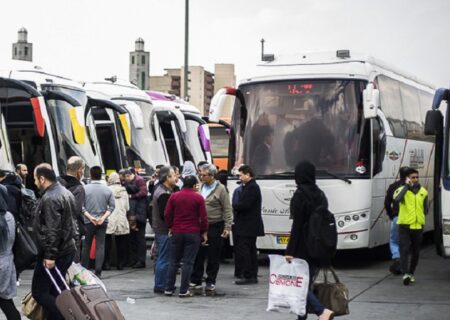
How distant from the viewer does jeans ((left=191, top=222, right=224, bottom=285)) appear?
14.9 meters

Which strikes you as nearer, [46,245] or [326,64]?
[46,245]

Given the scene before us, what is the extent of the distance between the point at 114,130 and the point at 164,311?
1187 cm

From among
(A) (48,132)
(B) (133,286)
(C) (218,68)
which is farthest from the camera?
(C) (218,68)

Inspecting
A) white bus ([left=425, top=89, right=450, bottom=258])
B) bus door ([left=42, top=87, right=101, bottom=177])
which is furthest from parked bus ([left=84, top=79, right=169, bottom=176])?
white bus ([left=425, top=89, right=450, bottom=258])

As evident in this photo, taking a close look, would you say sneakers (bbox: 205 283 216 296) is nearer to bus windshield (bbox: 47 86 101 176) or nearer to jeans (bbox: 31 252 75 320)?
jeans (bbox: 31 252 75 320)

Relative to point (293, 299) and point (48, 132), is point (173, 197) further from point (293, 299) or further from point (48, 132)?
point (48, 132)

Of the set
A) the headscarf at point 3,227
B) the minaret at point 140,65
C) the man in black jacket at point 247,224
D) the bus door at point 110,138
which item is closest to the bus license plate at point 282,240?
the man in black jacket at point 247,224

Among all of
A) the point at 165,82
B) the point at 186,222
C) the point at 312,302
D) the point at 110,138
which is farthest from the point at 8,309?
the point at 165,82

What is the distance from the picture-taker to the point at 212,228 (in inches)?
598

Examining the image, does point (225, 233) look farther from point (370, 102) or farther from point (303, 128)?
point (370, 102)

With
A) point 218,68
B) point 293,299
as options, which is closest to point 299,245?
point 293,299

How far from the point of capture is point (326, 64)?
18.8 m

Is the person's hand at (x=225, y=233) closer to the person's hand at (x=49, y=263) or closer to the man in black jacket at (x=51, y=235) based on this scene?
the man in black jacket at (x=51, y=235)

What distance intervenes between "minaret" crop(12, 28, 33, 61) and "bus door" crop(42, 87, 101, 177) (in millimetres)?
31202
